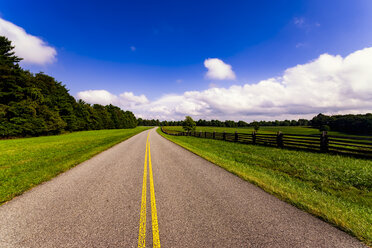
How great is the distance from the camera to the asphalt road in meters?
2.52

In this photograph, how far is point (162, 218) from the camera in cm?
315

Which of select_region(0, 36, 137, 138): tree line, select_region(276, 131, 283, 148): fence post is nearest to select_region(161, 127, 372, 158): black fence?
select_region(276, 131, 283, 148): fence post

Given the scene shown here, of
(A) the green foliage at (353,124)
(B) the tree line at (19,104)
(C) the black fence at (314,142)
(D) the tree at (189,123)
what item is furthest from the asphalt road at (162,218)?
(A) the green foliage at (353,124)

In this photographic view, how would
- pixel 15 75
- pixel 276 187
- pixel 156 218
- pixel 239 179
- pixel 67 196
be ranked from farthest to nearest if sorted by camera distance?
pixel 15 75, pixel 239 179, pixel 276 187, pixel 67 196, pixel 156 218

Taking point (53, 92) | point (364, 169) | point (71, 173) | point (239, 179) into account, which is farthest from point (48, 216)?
point (53, 92)

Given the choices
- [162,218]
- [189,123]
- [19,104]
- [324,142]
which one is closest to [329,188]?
[162,218]

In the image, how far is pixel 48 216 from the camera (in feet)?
10.8

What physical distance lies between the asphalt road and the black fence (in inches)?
370

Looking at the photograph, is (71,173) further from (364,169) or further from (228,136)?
(228,136)

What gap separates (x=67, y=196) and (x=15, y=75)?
39.7 m

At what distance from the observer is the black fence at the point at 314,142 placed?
8695mm

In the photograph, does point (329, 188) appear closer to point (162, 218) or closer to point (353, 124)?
point (162, 218)

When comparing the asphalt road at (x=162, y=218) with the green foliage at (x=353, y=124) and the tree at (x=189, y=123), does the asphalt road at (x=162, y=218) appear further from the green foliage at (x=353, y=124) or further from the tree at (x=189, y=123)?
the green foliage at (x=353, y=124)

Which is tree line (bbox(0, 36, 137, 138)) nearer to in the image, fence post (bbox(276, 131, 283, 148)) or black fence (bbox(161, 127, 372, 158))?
black fence (bbox(161, 127, 372, 158))
